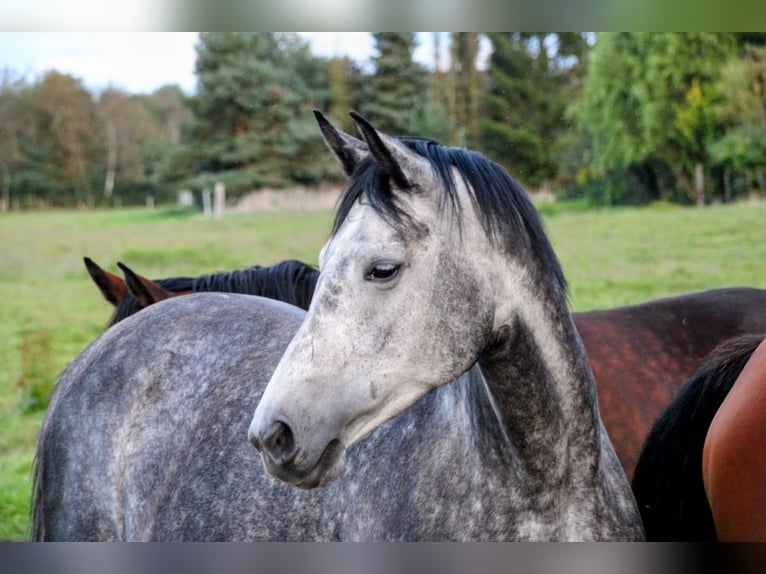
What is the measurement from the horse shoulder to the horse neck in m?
0.25

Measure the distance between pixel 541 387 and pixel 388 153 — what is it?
465mm

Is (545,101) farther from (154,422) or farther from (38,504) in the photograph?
(38,504)

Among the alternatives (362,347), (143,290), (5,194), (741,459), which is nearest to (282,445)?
(362,347)

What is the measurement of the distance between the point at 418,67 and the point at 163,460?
251 centimetres

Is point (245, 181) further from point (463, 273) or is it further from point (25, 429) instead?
point (463, 273)

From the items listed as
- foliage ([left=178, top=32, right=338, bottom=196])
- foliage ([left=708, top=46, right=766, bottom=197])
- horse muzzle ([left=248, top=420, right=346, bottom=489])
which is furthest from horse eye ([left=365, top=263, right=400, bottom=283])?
foliage ([left=708, top=46, right=766, bottom=197])

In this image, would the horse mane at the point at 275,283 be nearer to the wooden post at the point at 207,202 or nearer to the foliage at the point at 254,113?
the foliage at the point at 254,113

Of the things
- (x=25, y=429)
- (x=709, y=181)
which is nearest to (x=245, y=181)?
(x=25, y=429)

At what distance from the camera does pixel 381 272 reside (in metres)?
1.34

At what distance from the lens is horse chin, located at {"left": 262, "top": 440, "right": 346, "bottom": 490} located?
4.38 ft

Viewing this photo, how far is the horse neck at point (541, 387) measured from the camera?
4.57 feet

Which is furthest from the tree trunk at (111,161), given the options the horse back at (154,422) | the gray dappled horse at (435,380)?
the gray dappled horse at (435,380)

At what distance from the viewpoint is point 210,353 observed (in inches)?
76.5

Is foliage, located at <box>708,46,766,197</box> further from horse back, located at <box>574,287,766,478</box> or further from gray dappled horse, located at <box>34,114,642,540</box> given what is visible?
gray dappled horse, located at <box>34,114,642,540</box>
